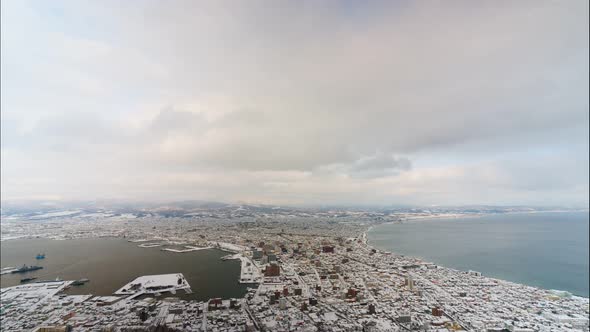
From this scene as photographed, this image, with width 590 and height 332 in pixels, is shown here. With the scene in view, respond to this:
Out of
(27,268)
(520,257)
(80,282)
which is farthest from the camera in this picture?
(520,257)

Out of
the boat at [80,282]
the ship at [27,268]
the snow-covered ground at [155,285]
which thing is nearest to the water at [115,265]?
the boat at [80,282]

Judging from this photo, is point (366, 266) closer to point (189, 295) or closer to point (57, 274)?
point (189, 295)

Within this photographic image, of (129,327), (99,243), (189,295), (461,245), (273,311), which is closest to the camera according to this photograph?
(129,327)

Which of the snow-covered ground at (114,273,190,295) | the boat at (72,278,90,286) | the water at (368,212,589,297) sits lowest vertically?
the water at (368,212,589,297)

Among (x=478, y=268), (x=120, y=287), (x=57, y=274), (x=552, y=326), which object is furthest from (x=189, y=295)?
(x=478, y=268)

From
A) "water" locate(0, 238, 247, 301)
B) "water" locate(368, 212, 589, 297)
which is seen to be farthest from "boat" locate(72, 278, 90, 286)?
"water" locate(368, 212, 589, 297)

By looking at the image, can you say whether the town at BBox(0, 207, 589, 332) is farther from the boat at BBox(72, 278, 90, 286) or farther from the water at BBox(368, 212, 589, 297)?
the water at BBox(368, 212, 589, 297)

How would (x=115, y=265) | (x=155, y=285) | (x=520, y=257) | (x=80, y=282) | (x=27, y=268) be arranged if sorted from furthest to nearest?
(x=520, y=257), (x=115, y=265), (x=27, y=268), (x=80, y=282), (x=155, y=285)

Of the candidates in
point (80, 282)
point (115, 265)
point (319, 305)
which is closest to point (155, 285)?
point (80, 282)

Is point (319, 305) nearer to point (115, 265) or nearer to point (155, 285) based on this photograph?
point (155, 285)
